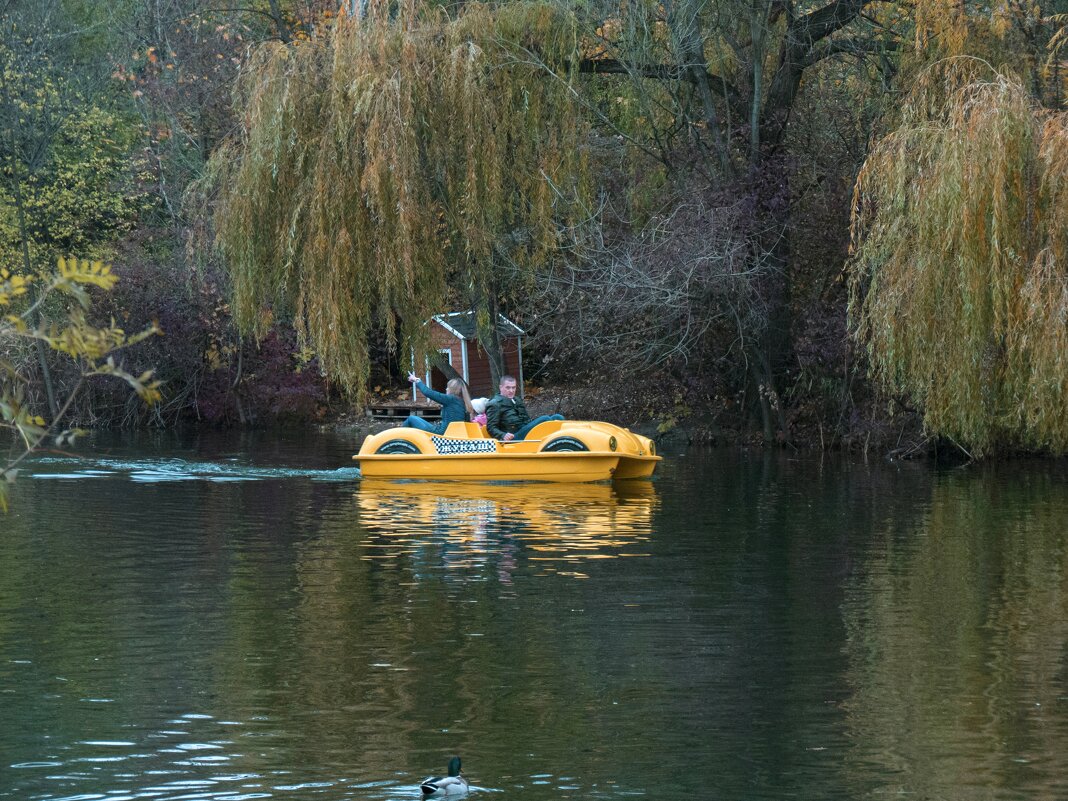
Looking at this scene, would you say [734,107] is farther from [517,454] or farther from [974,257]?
[517,454]

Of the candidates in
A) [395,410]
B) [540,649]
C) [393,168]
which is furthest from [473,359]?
[540,649]

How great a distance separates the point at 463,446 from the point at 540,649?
418 inches

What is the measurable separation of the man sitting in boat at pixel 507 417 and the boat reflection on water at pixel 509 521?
0.86 m

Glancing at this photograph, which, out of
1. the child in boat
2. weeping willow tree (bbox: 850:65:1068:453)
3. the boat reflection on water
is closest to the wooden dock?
the child in boat

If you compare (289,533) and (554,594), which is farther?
(289,533)

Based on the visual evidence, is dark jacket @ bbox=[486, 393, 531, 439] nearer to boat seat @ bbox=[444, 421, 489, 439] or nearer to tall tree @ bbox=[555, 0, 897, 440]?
boat seat @ bbox=[444, 421, 489, 439]

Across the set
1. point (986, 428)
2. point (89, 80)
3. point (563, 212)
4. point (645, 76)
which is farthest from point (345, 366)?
point (89, 80)

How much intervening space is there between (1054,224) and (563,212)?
8047mm

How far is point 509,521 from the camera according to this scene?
54.4 feet

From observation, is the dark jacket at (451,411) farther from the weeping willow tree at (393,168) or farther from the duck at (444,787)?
the duck at (444,787)

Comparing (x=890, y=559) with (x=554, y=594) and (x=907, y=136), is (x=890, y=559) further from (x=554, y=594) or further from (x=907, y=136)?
(x=907, y=136)

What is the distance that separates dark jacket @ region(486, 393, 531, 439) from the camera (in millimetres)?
21094

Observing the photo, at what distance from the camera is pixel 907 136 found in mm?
20250

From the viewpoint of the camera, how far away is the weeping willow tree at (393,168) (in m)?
22.2
